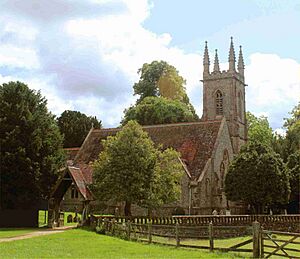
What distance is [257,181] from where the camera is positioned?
44.8 meters

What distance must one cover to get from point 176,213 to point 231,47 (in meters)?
33.1

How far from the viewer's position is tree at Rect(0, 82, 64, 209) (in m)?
35.1

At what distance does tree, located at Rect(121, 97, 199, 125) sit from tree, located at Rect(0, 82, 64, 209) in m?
31.0

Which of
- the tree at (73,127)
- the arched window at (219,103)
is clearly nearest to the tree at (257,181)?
the arched window at (219,103)

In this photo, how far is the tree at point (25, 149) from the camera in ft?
115

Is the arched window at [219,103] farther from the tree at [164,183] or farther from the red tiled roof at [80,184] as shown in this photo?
the red tiled roof at [80,184]

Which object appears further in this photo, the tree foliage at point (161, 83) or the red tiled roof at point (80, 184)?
the tree foliage at point (161, 83)

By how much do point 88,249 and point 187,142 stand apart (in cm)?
3164

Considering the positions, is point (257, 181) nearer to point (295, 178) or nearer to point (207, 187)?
point (207, 187)

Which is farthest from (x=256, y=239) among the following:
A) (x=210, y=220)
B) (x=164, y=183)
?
(x=164, y=183)

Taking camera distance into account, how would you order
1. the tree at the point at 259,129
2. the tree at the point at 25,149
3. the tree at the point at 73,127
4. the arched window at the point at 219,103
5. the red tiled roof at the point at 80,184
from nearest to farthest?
the red tiled roof at the point at 80,184 → the tree at the point at 25,149 → the arched window at the point at 219,103 → the tree at the point at 73,127 → the tree at the point at 259,129

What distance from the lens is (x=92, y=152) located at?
5409 centimetres

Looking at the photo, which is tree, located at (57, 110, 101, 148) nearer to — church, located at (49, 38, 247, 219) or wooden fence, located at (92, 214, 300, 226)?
church, located at (49, 38, 247, 219)

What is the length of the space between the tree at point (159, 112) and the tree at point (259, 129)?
45.3ft
